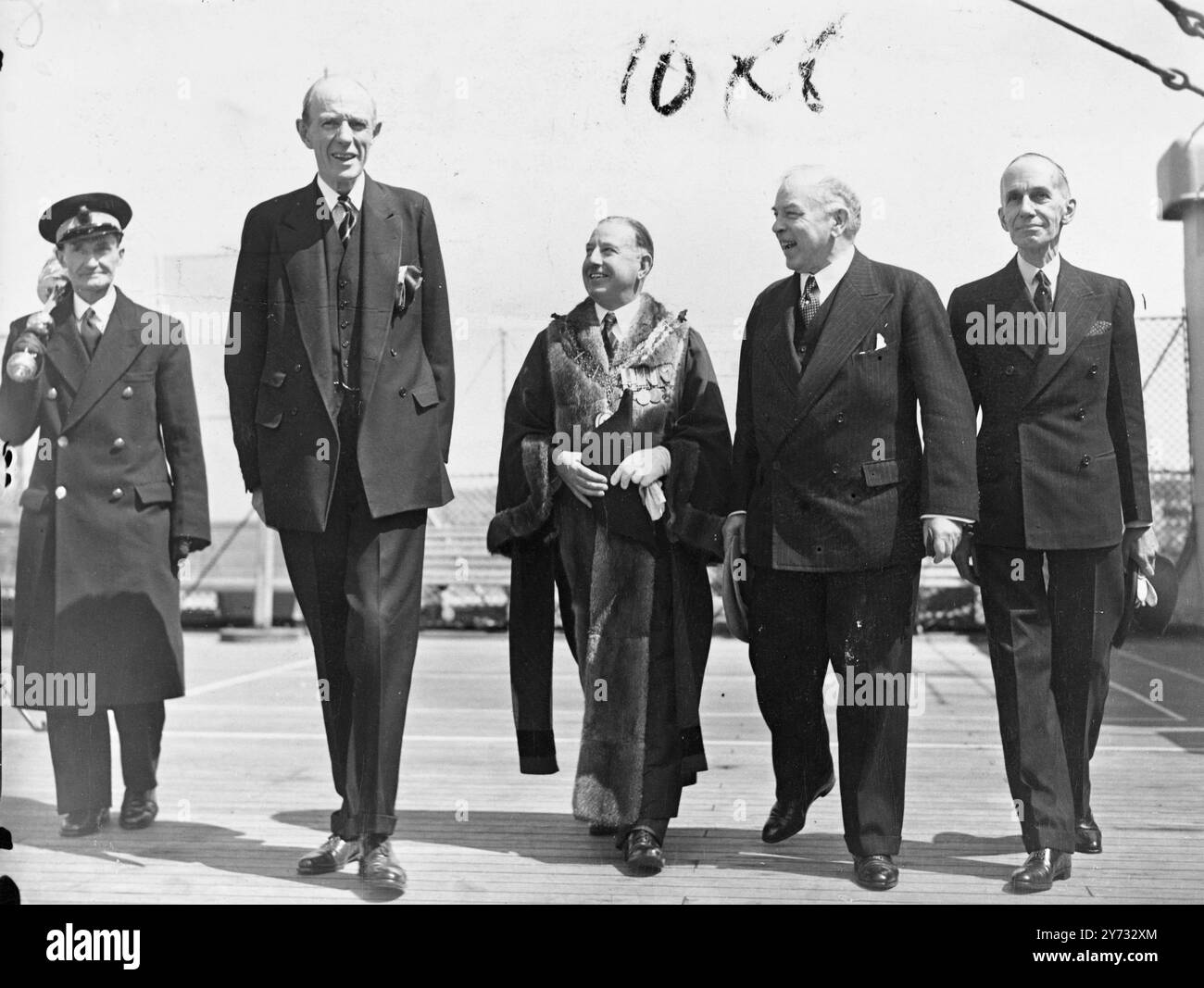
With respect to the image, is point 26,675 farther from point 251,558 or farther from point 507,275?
point 251,558

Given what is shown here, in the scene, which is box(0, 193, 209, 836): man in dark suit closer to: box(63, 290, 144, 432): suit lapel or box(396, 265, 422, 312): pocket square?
box(63, 290, 144, 432): suit lapel

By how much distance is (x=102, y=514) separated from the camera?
4.73 metres

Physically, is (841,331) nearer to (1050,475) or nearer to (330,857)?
(1050,475)

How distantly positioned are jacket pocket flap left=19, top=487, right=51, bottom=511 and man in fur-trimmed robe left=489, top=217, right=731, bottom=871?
1480 millimetres

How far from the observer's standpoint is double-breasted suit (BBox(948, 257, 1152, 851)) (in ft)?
13.9

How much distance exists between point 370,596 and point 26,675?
51.5 inches

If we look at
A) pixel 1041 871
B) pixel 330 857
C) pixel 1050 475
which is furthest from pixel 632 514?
pixel 1041 871

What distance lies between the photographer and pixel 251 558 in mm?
12344

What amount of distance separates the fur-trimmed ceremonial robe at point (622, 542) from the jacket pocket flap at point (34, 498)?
1.45m

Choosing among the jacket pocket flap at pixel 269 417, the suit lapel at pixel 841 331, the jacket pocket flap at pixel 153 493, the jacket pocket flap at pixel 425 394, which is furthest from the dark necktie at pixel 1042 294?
the jacket pocket flap at pixel 153 493

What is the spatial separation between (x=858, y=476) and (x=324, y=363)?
1.53m

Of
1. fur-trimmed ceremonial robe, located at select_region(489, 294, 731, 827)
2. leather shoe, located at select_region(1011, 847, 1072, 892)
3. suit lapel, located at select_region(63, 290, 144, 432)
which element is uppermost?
suit lapel, located at select_region(63, 290, 144, 432)

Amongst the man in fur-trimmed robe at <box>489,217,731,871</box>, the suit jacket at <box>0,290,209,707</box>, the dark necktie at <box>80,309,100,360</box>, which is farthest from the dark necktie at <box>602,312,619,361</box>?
the dark necktie at <box>80,309,100,360</box>

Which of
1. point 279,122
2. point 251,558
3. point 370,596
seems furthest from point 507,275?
point 251,558
